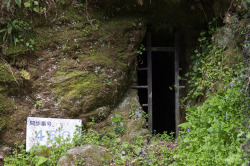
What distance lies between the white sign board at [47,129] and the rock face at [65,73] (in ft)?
0.34

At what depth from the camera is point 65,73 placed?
373 cm

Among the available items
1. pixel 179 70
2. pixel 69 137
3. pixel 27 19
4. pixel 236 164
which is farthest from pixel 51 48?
pixel 236 164

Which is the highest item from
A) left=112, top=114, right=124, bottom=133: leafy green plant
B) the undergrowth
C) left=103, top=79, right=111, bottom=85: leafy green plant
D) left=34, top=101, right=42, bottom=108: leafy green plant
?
left=103, top=79, right=111, bottom=85: leafy green plant

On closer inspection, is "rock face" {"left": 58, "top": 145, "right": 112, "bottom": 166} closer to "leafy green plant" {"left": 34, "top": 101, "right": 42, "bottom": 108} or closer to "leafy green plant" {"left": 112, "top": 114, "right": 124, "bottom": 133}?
"leafy green plant" {"left": 112, "top": 114, "right": 124, "bottom": 133}

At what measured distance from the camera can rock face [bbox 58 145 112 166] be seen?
2941 millimetres

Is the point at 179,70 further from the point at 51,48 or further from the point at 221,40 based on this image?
the point at 51,48

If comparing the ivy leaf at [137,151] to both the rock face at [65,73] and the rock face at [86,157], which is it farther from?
the rock face at [65,73]

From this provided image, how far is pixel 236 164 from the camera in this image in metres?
2.03

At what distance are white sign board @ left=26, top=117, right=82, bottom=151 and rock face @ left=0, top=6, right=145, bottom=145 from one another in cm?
11

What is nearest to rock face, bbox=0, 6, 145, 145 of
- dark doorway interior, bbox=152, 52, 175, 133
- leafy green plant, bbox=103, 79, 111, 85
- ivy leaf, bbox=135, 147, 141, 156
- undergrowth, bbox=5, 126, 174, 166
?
leafy green plant, bbox=103, 79, 111, 85

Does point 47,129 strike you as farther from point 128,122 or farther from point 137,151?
point 137,151

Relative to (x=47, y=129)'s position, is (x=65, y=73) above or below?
above

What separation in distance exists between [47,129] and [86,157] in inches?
35.7

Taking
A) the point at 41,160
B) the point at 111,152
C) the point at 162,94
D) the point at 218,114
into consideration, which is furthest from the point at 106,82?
the point at 162,94
